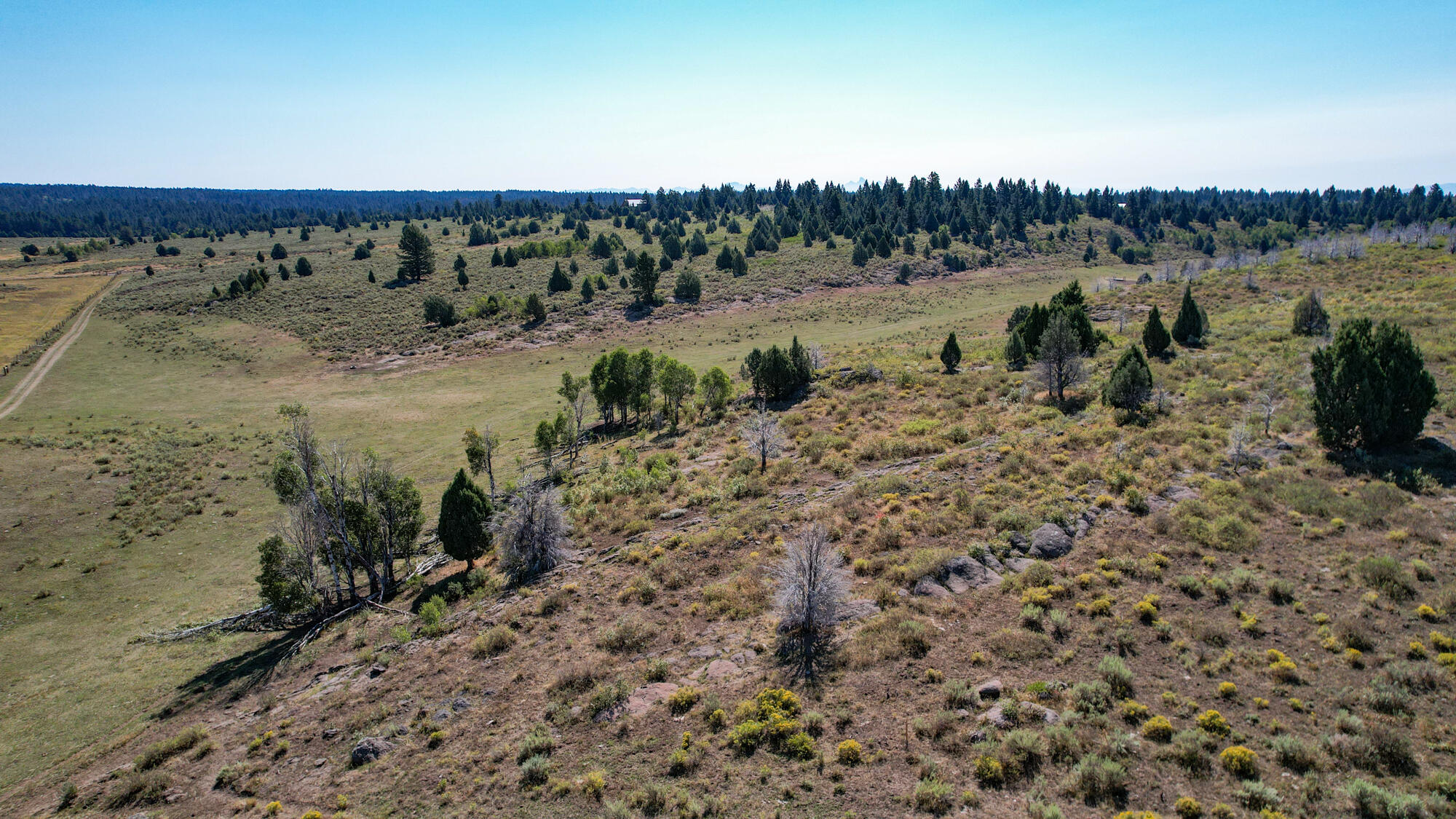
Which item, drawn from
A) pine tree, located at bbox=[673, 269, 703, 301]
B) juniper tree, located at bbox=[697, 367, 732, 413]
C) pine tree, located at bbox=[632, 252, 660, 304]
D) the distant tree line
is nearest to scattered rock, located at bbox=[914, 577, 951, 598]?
juniper tree, located at bbox=[697, 367, 732, 413]

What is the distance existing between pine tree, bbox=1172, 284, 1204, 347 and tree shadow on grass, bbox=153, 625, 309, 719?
50776mm

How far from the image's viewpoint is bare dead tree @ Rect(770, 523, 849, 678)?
49.6ft

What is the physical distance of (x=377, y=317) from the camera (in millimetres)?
82688

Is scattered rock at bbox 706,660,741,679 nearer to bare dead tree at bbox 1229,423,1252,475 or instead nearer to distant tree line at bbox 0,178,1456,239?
bare dead tree at bbox 1229,423,1252,475

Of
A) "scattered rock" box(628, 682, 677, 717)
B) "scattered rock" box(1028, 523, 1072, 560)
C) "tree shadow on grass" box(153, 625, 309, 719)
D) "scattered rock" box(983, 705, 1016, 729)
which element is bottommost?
"tree shadow on grass" box(153, 625, 309, 719)

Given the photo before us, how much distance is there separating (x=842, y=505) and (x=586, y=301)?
73.6 metres

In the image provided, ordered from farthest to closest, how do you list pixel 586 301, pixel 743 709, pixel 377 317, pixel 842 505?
pixel 586 301 < pixel 377 317 < pixel 842 505 < pixel 743 709

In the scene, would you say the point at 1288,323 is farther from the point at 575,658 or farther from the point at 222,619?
the point at 222,619

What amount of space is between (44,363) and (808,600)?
90.2 meters

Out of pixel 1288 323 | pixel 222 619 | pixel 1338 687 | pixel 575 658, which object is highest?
pixel 1288 323

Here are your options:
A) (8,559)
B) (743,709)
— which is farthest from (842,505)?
(8,559)

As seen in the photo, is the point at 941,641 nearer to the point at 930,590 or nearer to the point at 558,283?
the point at 930,590

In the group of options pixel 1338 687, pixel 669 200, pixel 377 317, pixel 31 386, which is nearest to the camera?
pixel 1338 687

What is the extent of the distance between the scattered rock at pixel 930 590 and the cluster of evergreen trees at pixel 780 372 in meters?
25.8
